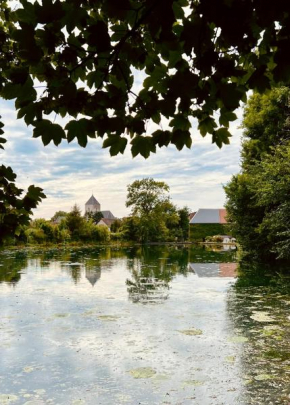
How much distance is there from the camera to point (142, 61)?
6.86 ft

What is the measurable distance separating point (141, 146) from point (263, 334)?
5390 millimetres

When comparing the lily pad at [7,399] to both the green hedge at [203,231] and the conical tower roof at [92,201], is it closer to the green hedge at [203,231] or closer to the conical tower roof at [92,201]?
the green hedge at [203,231]

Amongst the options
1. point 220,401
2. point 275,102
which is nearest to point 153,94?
point 220,401

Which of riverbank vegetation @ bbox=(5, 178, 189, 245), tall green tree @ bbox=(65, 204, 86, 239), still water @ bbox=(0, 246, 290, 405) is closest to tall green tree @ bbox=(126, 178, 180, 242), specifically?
riverbank vegetation @ bbox=(5, 178, 189, 245)

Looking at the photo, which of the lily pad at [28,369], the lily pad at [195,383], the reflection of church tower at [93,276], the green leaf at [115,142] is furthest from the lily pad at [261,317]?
the green leaf at [115,142]

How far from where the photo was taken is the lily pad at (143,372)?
4.74m

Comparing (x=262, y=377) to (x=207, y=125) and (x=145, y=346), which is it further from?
(x=207, y=125)

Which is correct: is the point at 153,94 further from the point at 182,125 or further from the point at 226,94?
the point at 226,94

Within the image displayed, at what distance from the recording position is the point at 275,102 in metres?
17.7

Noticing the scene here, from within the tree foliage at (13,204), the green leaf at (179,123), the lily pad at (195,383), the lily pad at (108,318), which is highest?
the green leaf at (179,123)

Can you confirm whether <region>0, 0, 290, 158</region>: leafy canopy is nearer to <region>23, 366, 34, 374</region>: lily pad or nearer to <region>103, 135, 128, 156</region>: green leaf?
<region>103, 135, 128, 156</region>: green leaf

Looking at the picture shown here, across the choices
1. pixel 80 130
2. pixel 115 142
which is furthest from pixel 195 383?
pixel 80 130

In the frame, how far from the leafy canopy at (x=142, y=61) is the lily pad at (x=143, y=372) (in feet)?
11.6

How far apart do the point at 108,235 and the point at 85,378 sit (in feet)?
131
